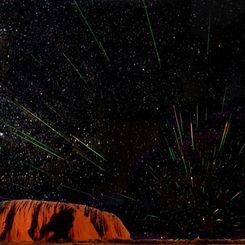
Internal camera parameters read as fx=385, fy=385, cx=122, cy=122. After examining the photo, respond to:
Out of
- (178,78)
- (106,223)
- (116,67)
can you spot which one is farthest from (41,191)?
(106,223)

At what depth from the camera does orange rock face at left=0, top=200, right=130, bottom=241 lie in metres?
0.61

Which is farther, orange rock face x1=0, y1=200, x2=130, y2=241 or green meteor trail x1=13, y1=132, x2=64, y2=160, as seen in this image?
green meteor trail x1=13, y1=132, x2=64, y2=160

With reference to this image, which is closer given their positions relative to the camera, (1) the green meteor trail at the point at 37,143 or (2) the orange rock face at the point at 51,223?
(2) the orange rock face at the point at 51,223

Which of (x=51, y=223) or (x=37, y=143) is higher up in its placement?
(x=37, y=143)

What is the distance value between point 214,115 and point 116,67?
41.9 inches

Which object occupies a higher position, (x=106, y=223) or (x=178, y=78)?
(x=178, y=78)

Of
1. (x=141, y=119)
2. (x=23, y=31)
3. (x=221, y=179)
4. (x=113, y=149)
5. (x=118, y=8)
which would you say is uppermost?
(x=118, y=8)

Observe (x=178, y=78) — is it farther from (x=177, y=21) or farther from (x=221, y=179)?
(x=221, y=179)

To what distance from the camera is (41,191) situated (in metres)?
3.89

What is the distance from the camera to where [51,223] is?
25.1 inches

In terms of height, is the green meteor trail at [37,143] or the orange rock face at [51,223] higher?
the green meteor trail at [37,143]

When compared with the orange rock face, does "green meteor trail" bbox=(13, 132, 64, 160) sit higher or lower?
higher

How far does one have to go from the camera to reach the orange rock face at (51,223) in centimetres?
61

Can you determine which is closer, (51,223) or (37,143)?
(51,223)
